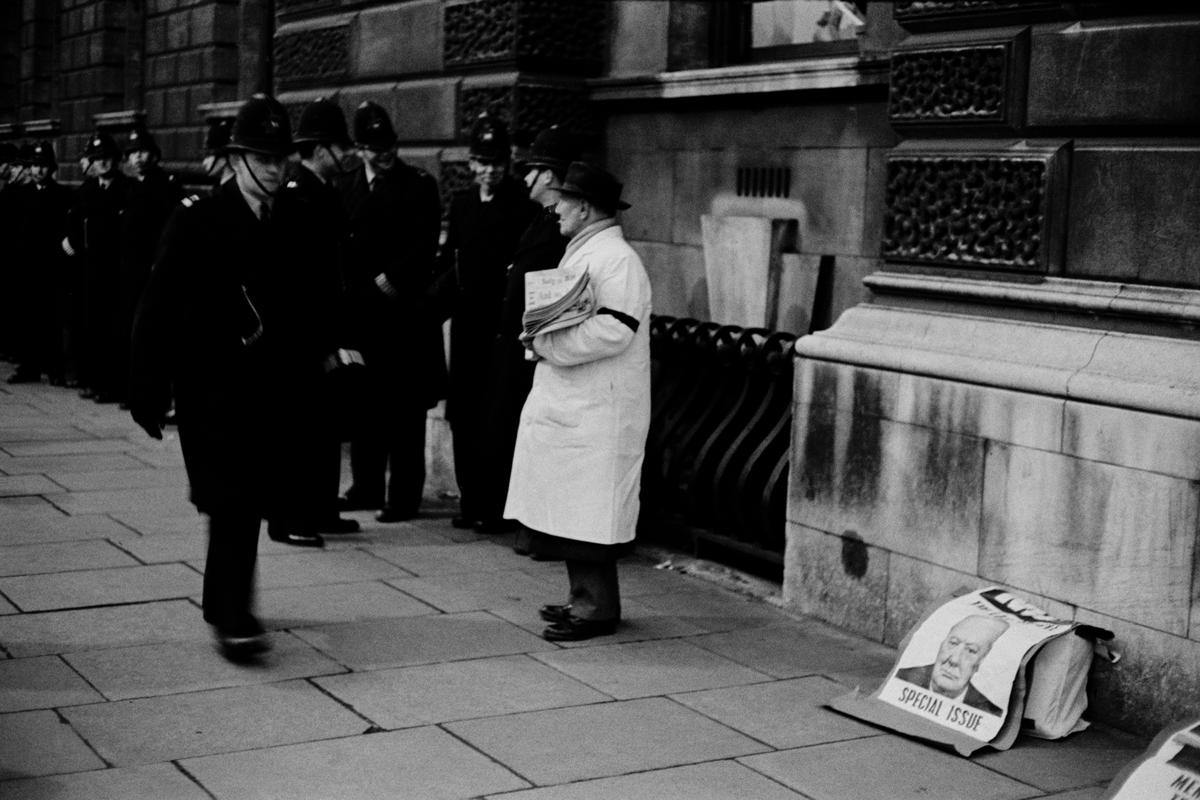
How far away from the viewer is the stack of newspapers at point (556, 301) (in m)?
6.07

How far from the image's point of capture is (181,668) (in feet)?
18.6

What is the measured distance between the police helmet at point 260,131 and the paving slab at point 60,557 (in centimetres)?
234

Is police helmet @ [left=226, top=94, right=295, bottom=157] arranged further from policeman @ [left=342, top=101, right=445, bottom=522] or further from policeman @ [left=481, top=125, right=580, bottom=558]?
policeman @ [left=342, top=101, right=445, bottom=522]

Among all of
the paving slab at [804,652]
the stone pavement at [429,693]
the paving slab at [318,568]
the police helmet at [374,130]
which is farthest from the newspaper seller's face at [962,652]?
the police helmet at [374,130]

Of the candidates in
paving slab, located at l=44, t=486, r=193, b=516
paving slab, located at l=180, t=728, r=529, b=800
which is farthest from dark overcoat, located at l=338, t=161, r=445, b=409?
paving slab, located at l=180, t=728, r=529, b=800

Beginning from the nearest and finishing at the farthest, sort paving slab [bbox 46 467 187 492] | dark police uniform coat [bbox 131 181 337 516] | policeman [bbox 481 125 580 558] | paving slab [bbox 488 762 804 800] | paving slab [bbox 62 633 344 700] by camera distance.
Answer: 1. paving slab [bbox 488 762 804 800]
2. paving slab [bbox 62 633 344 700]
3. dark police uniform coat [bbox 131 181 337 516]
4. policeman [bbox 481 125 580 558]
5. paving slab [bbox 46 467 187 492]

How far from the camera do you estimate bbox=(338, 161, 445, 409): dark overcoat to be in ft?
27.9

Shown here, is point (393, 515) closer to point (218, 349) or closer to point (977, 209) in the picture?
point (218, 349)

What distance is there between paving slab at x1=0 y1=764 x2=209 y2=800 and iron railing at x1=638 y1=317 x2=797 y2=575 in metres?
3.27

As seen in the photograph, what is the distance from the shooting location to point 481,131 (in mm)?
8102

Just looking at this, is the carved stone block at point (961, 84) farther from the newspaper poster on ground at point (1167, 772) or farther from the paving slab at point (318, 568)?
the paving slab at point (318, 568)

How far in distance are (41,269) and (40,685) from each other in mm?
Answer: 9933

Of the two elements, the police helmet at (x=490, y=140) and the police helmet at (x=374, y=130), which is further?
the police helmet at (x=374, y=130)

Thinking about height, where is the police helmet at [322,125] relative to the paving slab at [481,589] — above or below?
above
